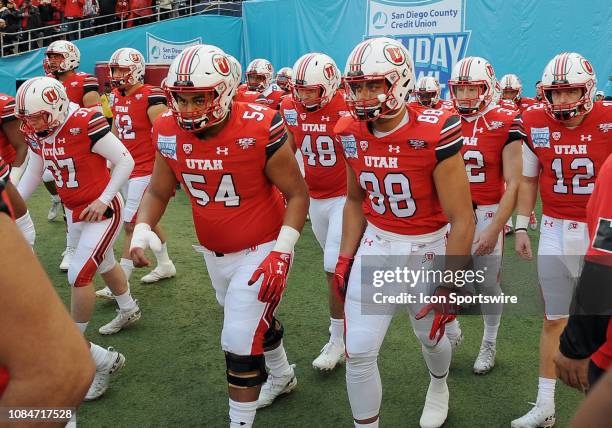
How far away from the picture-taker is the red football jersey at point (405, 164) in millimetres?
2900

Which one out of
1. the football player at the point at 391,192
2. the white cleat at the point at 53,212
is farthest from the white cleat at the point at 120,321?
the white cleat at the point at 53,212

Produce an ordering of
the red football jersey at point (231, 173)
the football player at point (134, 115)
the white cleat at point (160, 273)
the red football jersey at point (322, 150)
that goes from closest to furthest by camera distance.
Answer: the red football jersey at point (231, 173)
the red football jersey at point (322, 150)
the football player at point (134, 115)
the white cleat at point (160, 273)

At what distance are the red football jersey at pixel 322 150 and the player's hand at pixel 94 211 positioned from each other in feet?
5.04

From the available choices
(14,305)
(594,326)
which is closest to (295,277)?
(594,326)

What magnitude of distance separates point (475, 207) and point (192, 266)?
3388 mm

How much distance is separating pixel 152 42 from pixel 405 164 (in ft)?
48.4

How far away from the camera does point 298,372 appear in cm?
414

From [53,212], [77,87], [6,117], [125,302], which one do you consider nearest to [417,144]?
[125,302]

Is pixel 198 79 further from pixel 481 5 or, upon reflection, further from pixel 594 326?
pixel 481 5

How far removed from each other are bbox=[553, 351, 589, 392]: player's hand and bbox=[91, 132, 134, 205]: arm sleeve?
10.4 feet

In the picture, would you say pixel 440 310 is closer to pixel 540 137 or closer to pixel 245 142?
pixel 245 142

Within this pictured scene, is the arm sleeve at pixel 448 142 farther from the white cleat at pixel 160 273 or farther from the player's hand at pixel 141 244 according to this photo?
the white cleat at pixel 160 273

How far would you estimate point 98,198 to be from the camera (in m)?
4.29

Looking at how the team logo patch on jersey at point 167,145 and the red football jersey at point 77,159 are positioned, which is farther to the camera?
the red football jersey at point 77,159
